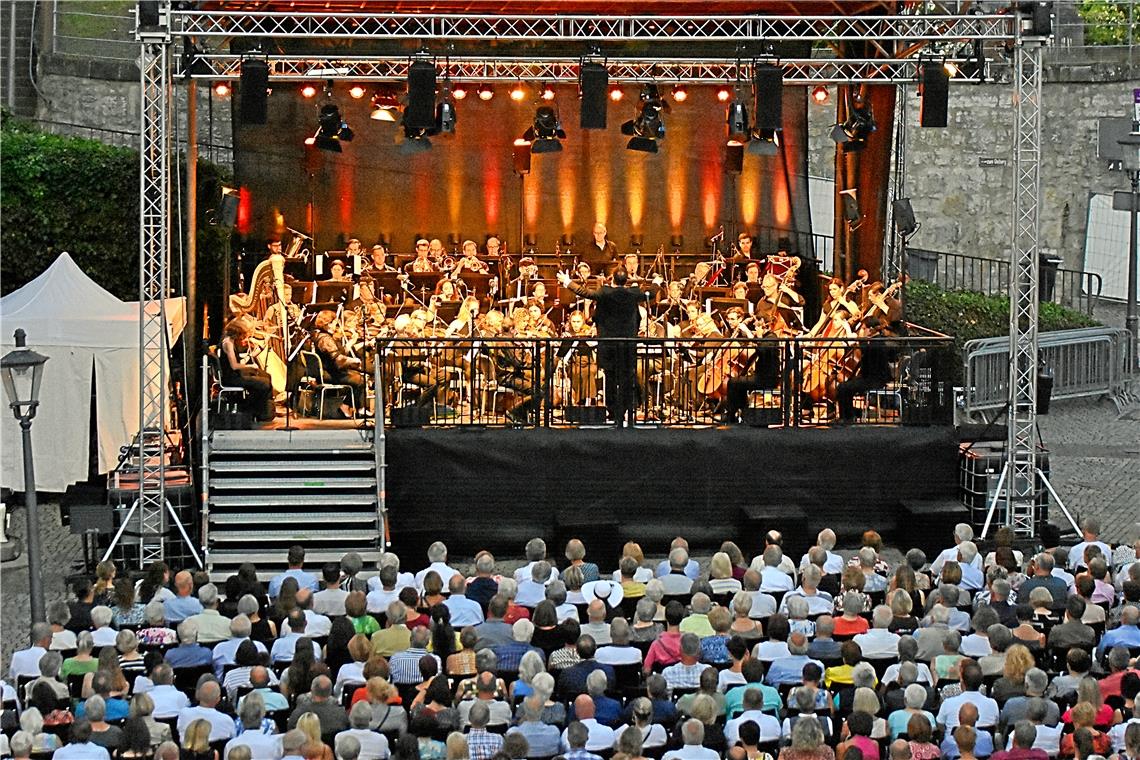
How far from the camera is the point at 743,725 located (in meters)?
11.3

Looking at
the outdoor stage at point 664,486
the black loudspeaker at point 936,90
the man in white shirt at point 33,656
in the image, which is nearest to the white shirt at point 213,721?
the man in white shirt at point 33,656

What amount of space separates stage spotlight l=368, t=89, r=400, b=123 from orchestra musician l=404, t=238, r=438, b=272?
1622mm

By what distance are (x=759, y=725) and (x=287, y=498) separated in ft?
28.1

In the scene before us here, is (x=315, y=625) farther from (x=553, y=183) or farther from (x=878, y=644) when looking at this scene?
(x=553, y=183)

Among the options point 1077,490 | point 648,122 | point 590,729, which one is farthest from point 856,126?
point 590,729

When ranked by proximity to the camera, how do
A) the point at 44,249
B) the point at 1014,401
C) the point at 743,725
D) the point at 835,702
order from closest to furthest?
1. the point at 743,725
2. the point at 835,702
3. the point at 1014,401
4. the point at 44,249

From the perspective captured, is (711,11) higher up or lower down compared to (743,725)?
higher up

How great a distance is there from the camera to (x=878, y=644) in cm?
1319

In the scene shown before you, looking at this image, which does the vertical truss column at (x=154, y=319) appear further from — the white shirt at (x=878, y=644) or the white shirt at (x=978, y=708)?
the white shirt at (x=978, y=708)

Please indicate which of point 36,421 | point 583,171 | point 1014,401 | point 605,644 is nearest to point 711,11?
point 583,171

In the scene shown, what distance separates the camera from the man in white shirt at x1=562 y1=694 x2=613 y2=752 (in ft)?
37.5

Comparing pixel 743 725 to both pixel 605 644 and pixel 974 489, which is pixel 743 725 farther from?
pixel 974 489

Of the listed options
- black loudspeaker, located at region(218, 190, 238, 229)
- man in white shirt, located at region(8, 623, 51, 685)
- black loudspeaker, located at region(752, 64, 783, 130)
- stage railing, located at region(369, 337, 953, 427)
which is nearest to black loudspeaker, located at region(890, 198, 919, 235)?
stage railing, located at region(369, 337, 953, 427)

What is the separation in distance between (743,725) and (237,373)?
10535 millimetres
